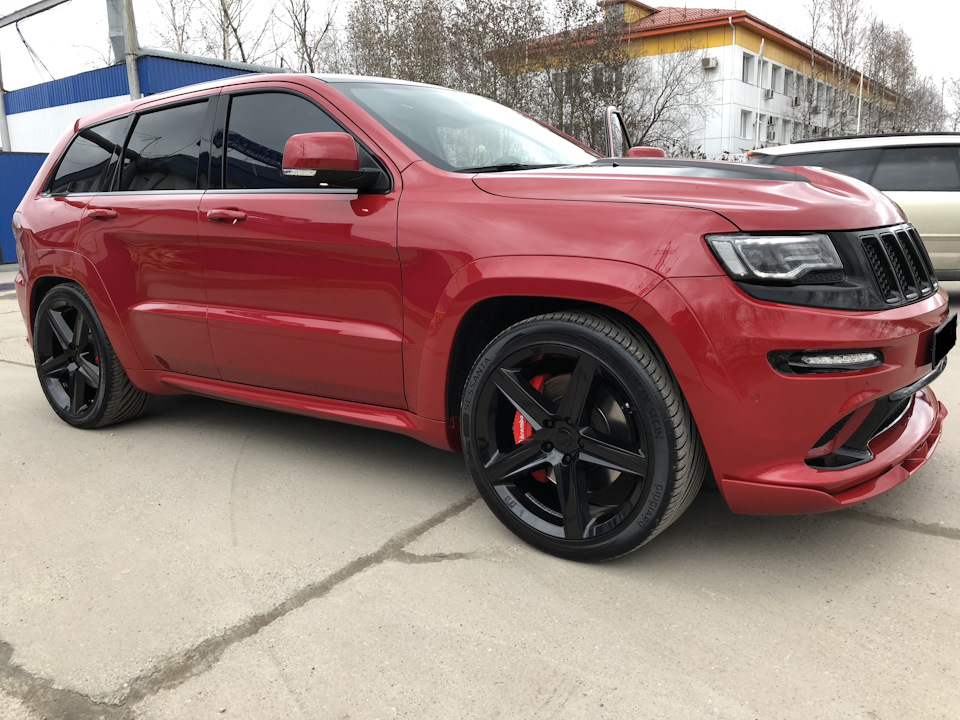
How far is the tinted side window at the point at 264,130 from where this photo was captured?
10.1 feet

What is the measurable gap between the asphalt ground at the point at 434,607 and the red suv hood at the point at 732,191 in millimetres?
1083

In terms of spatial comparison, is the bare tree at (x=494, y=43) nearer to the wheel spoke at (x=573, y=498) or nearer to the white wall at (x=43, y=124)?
the white wall at (x=43, y=124)

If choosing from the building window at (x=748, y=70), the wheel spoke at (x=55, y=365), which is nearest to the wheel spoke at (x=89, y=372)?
the wheel spoke at (x=55, y=365)

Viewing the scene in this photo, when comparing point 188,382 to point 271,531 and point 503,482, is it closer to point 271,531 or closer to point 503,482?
point 271,531

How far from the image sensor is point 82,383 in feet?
13.6

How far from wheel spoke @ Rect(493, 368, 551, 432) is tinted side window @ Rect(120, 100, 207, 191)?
1811 millimetres

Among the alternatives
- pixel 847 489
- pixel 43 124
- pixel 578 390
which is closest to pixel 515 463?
pixel 578 390

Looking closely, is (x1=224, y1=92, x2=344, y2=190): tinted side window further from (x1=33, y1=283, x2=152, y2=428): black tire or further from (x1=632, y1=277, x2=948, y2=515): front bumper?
(x1=632, y1=277, x2=948, y2=515): front bumper

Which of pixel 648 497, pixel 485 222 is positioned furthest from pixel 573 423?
pixel 485 222

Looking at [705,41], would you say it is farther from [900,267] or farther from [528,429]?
[528,429]

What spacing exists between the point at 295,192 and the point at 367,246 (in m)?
0.47

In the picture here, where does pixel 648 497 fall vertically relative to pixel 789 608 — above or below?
above

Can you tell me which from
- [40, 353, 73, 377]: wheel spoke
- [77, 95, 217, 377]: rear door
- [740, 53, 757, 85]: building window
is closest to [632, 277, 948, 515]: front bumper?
[77, 95, 217, 377]: rear door

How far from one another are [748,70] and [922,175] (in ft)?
114
